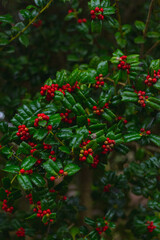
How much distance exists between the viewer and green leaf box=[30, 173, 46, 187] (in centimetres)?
92

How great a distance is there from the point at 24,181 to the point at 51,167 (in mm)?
108

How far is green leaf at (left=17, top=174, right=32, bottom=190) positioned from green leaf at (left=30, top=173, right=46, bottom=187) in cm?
3

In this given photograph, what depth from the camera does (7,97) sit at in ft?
5.11

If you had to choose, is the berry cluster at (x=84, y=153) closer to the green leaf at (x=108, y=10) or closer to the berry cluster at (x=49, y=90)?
the berry cluster at (x=49, y=90)

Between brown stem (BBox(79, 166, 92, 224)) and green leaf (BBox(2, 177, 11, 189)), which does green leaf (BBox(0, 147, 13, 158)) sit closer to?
green leaf (BBox(2, 177, 11, 189))

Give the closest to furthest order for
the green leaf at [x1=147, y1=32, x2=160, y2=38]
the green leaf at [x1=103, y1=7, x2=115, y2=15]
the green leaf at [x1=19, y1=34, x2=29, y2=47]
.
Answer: the green leaf at [x1=103, y1=7, x2=115, y2=15], the green leaf at [x1=19, y1=34, x2=29, y2=47], the green leaf at [x1=147, y1=32, x2=160, y2=38]

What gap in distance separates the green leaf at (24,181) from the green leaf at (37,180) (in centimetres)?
3

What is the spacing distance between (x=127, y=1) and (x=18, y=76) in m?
1.16

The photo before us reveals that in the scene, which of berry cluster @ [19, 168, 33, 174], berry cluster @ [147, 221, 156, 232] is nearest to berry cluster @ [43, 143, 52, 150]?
berry cluster @ [19, 168, 33, 174]

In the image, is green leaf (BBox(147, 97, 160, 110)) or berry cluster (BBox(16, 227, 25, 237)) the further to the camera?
berry cluster (BBox(16, 227, 25, 237))

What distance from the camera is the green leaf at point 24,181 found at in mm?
881

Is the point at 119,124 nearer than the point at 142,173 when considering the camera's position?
Yes

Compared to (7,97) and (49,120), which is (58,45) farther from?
(49,120)

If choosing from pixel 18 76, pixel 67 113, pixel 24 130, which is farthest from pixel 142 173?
pixel 18 76
